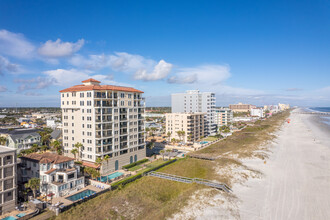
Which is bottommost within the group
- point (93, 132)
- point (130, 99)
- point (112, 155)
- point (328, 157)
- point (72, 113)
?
point (328, 157)

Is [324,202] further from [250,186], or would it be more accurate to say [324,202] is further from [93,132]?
[93,132]

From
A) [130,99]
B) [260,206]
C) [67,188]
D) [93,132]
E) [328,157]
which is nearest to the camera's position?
[260,206]

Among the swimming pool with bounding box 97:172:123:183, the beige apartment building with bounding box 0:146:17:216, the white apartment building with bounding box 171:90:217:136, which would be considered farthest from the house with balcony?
the white apartment building with bounding box 171:90:217:136

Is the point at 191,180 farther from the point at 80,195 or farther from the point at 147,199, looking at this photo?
the point at 80,195

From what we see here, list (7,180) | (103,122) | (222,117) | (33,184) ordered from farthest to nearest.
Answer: (222,117) < (103,122) < (33,184) < (7,180)

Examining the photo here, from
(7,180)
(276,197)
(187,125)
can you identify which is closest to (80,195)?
(7,180)

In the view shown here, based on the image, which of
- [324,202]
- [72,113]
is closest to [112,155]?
[72,113]

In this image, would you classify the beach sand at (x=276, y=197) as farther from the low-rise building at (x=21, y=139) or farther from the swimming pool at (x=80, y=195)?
the low-rise building at (x=21, y=139)
